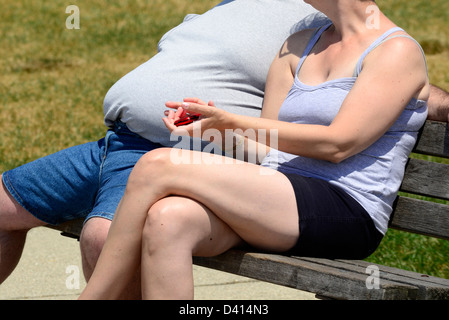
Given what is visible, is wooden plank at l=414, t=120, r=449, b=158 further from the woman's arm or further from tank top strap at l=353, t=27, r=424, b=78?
tank top strap at l=353, t=27, r=424, b=78

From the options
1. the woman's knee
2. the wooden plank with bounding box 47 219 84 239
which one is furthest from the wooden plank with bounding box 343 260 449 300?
the wooden plank with bounding box 47 219 84 239

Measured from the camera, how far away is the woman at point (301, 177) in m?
2.22

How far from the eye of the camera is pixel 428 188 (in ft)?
8.90

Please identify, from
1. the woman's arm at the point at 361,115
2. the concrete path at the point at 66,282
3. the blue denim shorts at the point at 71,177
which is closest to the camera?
the woman's arm at the point at 361,115

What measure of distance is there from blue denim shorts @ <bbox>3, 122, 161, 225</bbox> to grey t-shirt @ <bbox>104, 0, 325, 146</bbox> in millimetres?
77

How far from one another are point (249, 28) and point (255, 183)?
89cm

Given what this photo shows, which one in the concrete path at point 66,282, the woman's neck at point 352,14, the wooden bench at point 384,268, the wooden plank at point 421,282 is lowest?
the concrete path at point 66,282

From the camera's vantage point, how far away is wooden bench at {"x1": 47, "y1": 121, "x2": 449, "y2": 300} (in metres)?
2.20

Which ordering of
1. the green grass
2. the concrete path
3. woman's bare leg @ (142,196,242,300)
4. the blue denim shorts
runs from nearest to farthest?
woman's bare leg @ (142,196,242,300) → the blue denim shorts → the concrete path → the green grass

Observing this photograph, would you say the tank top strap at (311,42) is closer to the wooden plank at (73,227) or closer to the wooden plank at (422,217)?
the wooden plank at (422,217)

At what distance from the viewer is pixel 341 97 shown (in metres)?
2.50

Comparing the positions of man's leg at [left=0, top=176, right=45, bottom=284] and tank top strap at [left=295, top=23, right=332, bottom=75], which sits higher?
tank top strap at [left=295, top=23, right=332, bottom=75]

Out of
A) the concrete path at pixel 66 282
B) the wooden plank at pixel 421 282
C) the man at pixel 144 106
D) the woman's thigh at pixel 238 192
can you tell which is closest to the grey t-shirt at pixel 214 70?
the man at pixel 144 106

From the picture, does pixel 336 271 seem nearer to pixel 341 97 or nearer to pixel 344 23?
pixel 341 97
